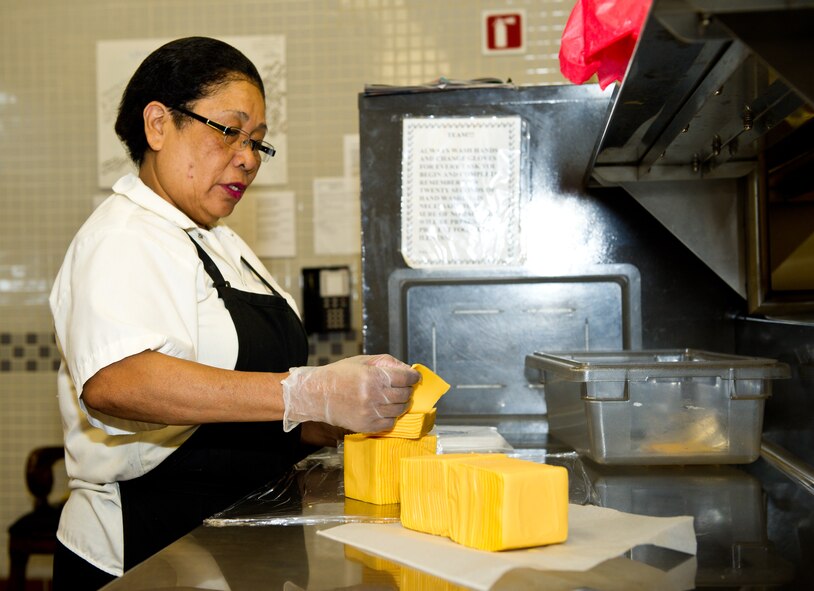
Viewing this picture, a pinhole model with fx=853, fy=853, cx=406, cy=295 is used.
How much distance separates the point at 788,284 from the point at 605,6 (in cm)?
82

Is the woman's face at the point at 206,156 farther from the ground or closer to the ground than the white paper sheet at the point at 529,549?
farther from the ground

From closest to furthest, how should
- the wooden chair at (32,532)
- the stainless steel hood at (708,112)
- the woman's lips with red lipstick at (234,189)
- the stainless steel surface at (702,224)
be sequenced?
the stainless steel hood at (708,112) < the woman's lips with red lipstick at (234,189) < the stainless steel surface at (702,224) < the wooden chair at (32,532)

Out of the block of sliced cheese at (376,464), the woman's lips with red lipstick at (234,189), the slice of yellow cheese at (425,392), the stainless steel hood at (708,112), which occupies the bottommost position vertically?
the block of sliced cheese at (376,464)

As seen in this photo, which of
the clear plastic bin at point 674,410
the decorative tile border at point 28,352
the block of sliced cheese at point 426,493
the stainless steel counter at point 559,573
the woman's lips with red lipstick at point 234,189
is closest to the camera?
the stainless steel counter at point 559,573

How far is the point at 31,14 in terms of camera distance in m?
3.44

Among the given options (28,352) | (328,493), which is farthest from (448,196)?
(28,352)

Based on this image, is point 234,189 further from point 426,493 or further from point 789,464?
point 789,464

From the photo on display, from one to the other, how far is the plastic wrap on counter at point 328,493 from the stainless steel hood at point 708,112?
0.57 m

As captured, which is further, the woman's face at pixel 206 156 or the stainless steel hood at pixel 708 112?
the woman's face at pixel 206 156

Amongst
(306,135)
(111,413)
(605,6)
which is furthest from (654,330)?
(306,135)

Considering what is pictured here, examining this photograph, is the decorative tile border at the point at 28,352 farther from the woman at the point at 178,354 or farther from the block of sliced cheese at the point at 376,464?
the block of sliced cheese at the point at 376,464

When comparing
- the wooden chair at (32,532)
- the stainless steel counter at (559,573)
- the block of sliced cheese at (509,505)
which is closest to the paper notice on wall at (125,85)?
the wooden chair at (32,532)

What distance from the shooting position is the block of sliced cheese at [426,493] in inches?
40.7

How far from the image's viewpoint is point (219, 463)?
1.53 metres
